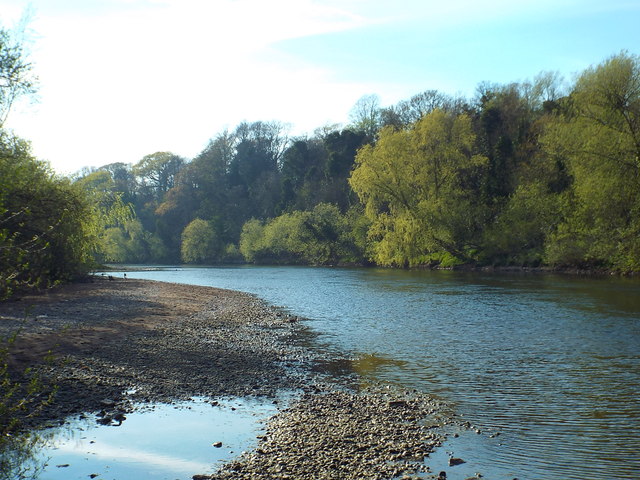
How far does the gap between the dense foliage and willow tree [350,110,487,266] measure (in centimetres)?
15

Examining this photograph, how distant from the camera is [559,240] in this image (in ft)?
176

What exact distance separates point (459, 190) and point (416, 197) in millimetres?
5183

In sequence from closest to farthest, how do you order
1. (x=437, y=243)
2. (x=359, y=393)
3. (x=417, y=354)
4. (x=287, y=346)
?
(x=359, y=393) < (x=417, y=354) < (x=287, y=346) < (x=437, y=243)

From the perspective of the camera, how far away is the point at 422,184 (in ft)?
224

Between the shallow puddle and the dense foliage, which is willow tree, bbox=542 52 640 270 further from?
the shallow puddle

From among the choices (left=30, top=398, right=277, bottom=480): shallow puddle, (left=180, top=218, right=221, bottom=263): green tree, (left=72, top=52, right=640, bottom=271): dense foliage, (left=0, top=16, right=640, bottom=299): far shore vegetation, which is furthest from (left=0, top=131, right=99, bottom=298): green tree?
(left=180, top=218, right=221, bottom=263): green tree

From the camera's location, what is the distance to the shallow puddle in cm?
871

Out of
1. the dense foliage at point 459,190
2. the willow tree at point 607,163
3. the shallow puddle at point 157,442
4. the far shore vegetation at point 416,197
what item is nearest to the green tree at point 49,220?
the far shore vegetation at point 416,197

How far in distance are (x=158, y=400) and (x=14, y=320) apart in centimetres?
999

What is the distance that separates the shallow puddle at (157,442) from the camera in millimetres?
8711

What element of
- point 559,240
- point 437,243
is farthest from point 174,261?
point 559,240

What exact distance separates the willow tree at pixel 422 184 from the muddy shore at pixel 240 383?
1708 inches

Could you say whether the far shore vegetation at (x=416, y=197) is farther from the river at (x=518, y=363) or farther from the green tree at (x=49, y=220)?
the river at (x=518, y=363)

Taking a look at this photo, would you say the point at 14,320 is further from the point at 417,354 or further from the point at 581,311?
the point at 581,311
